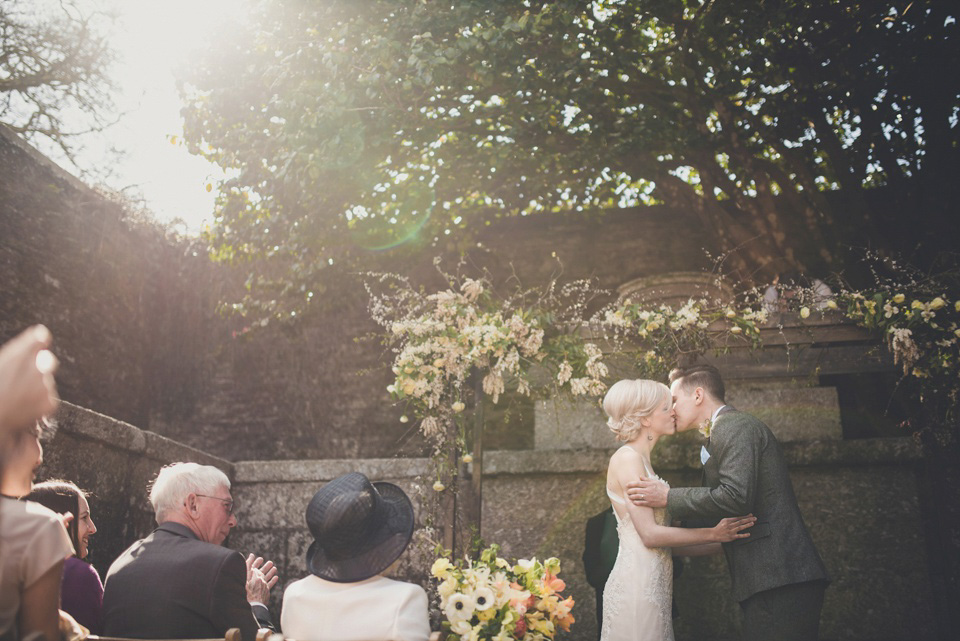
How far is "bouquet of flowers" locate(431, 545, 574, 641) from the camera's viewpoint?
2801 millimetres

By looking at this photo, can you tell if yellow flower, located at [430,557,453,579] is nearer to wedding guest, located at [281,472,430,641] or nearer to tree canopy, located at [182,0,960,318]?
wedding guest, located at [281,472,430,641]

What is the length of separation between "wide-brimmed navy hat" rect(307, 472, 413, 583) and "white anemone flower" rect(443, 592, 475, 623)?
0.34 meters

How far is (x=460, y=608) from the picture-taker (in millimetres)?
2828

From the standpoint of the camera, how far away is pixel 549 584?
2.96 metres

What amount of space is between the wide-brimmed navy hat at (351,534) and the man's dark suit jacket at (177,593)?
480 mm

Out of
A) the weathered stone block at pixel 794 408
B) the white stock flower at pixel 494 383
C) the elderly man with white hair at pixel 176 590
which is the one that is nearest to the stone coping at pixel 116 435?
the elderly man with white hair at pixel 176 590

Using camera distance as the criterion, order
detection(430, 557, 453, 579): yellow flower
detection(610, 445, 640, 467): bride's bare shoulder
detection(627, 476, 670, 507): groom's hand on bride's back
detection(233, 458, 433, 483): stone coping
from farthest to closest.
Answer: detection(233, 458, 433, 483): stone coping
detection(610, 445, 640, 467): bride's bare shoulder
detection(627, 476, 670, 507): groom's hand on bride's back
detection(430, 557, 453, 579): yellow flower

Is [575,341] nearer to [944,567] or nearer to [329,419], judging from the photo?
[944,567]

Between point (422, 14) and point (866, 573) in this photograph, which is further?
point (422, 14)

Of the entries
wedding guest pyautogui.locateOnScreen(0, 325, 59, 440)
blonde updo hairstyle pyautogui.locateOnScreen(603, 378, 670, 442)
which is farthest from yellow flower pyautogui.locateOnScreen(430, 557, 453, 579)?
wedding guest pyautogui.locateOnScreen(0, 325, 59, 440)

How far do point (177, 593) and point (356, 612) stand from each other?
82 centimetres

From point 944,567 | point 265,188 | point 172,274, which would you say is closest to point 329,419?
point 172,274

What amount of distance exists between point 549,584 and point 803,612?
118 cm

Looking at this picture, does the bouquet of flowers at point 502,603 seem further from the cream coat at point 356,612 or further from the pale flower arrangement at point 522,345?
the pale flower arrangement at point 522,345
